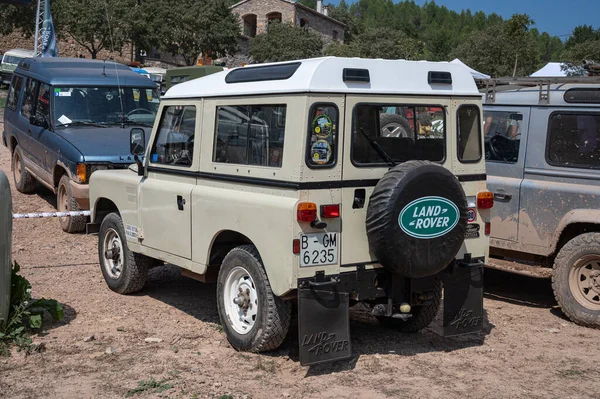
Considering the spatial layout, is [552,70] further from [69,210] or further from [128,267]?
[128,267]

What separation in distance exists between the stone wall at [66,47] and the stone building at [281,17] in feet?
47.9

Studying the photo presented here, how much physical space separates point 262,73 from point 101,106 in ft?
19.9

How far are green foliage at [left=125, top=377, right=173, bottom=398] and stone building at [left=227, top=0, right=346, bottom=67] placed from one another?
58.8 metres

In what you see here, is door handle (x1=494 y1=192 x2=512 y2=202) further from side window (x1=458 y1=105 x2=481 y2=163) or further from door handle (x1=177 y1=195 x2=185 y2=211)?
Answer: door handle (x1=177 y1=195 x2=185 y2=211)

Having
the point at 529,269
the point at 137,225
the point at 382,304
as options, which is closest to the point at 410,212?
the point at 382,304

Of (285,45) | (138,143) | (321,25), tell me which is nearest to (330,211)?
(138,143)

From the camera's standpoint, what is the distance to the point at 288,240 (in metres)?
5.08

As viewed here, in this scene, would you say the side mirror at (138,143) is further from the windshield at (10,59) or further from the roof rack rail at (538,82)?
the windshield at (10,59)

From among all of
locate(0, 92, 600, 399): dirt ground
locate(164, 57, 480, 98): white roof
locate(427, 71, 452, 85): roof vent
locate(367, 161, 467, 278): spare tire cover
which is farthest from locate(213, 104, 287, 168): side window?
locate(0, 92, 600, 399): dirt ground

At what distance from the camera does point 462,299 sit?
607 cm

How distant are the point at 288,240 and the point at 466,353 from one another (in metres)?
1.94

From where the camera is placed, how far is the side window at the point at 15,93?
1291 cm

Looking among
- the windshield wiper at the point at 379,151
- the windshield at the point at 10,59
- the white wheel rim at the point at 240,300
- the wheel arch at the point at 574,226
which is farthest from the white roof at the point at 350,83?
the windshield at the point at 10,59

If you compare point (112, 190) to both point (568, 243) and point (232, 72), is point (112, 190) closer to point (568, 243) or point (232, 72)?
point (232, 72)
